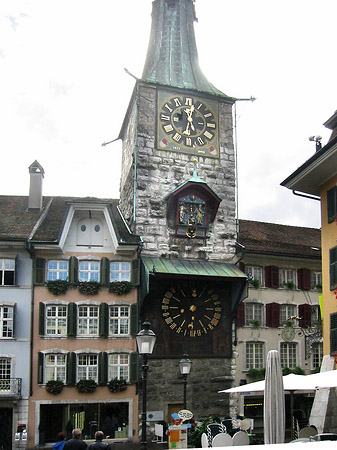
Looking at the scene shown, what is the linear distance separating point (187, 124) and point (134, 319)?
10063 mm

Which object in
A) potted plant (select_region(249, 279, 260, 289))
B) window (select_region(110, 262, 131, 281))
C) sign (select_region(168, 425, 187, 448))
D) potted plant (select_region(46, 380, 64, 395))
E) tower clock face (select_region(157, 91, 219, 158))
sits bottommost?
sign (select_region(168, 425, 187, 448))

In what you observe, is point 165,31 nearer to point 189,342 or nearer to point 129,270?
point 129,270

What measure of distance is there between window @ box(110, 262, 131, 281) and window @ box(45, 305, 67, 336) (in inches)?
103

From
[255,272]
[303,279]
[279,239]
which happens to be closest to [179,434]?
[255,272]

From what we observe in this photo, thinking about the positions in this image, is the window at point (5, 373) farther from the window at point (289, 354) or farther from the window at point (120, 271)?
the window at point (289, 354)

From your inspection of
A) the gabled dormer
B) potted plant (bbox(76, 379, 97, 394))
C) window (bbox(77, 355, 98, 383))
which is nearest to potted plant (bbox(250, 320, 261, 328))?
the gabled dormer

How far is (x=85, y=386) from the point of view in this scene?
25.8 m

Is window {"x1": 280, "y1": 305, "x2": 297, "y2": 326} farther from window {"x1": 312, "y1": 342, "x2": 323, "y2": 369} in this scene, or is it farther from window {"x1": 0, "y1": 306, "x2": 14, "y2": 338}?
window {"x1": 0, "y1": 306, "x2": 14, "y2": 338}

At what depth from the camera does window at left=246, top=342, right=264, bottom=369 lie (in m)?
30.1

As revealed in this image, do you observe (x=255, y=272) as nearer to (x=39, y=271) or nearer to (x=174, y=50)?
(x=39, y=271)

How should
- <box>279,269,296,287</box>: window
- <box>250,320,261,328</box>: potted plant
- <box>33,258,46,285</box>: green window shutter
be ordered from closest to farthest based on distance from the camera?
<box>33,258,46,285</box>: green window shutter
<box>250,320,261,328</box>: potted plant
<box>279,269,296,287</box>: window

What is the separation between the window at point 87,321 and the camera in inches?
1051

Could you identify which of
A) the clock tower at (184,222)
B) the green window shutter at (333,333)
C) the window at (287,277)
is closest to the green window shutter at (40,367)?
the clock tower at (184,222)

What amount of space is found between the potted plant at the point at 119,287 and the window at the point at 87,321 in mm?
1113
